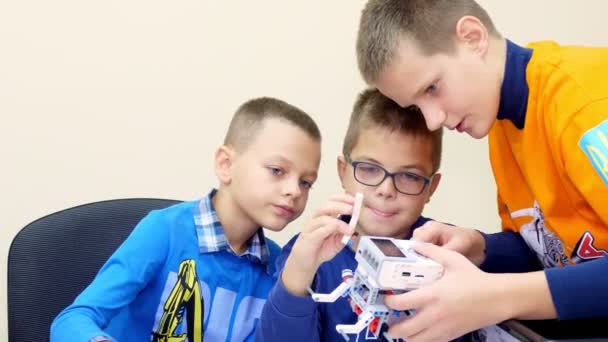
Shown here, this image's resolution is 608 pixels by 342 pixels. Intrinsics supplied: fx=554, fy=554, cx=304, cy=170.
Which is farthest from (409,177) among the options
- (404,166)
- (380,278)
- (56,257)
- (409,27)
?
(56,257)

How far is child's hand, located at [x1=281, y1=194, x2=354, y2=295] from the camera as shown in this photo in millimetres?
738

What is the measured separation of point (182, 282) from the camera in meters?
1.00

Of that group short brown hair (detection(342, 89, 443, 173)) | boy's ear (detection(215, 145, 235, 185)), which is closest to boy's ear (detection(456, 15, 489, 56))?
short brown hair (detection(342, 89, 443, 173))

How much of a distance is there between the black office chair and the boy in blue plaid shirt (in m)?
0.10

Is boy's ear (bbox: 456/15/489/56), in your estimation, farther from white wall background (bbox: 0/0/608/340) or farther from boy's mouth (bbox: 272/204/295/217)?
white wall background (bbox: 0/0/608/340)

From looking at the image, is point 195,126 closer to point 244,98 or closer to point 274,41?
point 244,98

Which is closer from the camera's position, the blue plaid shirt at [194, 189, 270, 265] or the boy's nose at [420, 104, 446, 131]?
the boy's nose at [420, 104, 446, 131]

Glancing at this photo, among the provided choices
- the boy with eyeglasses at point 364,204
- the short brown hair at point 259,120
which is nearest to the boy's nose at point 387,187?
the boy with eyeglasses at point 364,204

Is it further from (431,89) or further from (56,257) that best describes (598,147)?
(56,257)

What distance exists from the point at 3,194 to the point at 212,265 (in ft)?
2.19

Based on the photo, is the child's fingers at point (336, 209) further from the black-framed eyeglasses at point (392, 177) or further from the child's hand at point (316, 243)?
the black-framed eyeglasses at point (392, 177)

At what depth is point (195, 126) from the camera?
1.42 m

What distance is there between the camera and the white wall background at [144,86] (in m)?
1.35

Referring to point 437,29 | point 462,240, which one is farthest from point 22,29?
point 462,240
